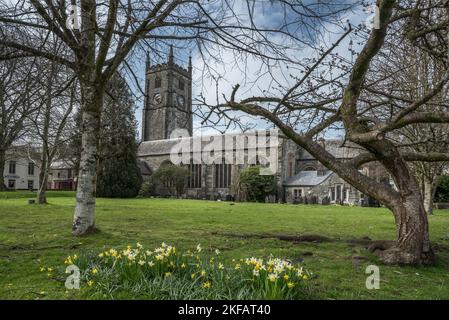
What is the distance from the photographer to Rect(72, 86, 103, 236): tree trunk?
843 cm

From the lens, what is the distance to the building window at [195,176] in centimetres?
5267

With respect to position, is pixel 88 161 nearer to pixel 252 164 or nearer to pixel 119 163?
pixel 119 163

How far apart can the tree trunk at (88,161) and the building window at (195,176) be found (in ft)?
144

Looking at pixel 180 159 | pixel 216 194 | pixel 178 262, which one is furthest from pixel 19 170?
pixel 178 262

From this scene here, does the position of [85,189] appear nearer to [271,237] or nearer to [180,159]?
[271,237]

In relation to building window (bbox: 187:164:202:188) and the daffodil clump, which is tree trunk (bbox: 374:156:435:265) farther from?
building window (bbox: 187:164:202:188)

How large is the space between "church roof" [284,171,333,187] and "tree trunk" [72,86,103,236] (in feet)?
120

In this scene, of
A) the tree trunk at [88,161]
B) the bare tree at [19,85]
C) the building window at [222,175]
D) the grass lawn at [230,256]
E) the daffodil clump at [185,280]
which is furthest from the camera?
the building window at [222,175]

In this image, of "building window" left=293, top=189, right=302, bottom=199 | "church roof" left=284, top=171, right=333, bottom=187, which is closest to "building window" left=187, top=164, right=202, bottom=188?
"church roof" left=284, top=171, right=333, bottom=187

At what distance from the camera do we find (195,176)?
53.2 metres

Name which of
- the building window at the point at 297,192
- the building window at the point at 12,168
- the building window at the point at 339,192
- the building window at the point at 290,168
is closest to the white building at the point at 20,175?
the building window at the point at 12,168

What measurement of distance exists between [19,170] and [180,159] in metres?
33.0

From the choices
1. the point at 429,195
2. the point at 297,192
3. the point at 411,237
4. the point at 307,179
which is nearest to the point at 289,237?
the point at 411,237

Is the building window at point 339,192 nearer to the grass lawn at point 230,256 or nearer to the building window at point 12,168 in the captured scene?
the grass lawn at point 230,256
